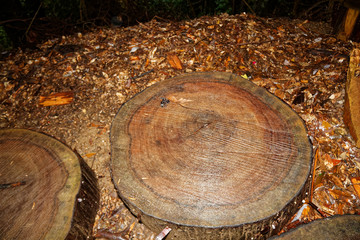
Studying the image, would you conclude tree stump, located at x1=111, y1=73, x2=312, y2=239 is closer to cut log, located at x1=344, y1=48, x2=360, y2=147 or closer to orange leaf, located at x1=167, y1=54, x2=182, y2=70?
cut log, located at x1=344, y1=48, x2=360, y2=147

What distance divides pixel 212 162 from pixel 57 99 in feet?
7.01

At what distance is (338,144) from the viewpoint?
7.02 feet

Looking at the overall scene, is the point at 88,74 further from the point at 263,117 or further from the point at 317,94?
the point at 317,94

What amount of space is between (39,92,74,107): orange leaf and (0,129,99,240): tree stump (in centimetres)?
97

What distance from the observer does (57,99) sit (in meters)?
2.75

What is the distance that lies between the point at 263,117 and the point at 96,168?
5.29ft

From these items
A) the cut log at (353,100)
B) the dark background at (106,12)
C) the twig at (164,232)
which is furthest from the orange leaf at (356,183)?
the dark background at (106,12)

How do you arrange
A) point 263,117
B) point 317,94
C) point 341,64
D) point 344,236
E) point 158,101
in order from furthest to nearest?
point 341,64, point 317,94, point 158,101, point 263,117, point 344,236

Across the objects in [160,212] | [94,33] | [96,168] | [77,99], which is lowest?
[96,168]

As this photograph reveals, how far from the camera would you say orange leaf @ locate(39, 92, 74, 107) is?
2725 millimetres

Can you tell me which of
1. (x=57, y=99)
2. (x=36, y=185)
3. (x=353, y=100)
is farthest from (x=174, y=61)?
(x=36, y=185)

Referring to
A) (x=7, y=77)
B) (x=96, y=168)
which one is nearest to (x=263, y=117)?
(x=96, y=168)

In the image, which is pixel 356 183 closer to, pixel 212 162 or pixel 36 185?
pixel 212 162

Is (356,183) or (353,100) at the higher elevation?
(353,100)
